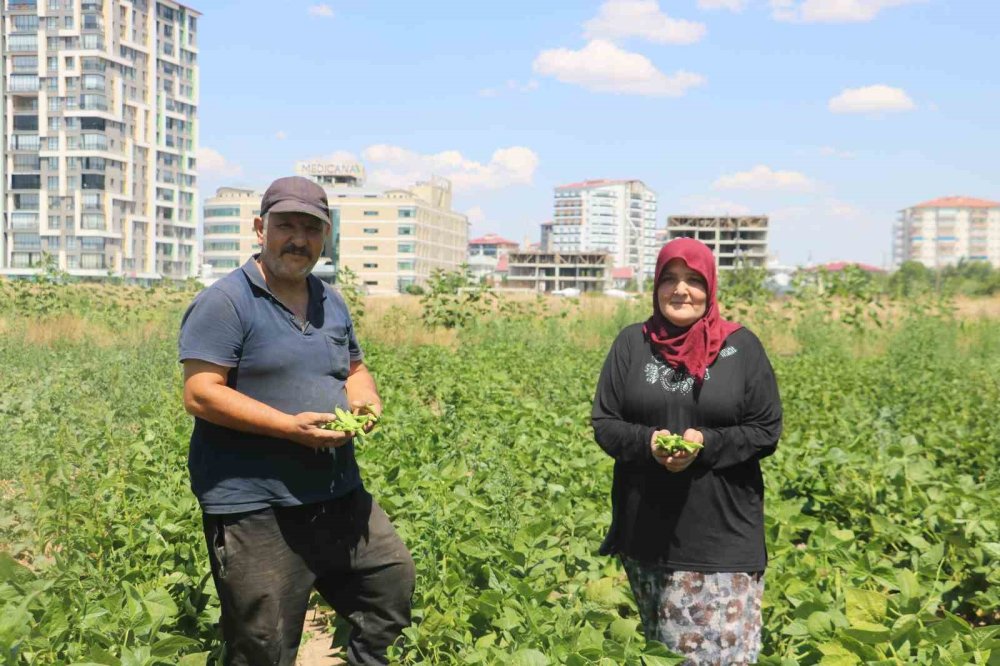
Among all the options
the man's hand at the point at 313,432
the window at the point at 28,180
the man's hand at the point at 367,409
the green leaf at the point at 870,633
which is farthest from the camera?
the window at the point at 28,180

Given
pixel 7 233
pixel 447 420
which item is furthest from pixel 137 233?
pixel 447 420

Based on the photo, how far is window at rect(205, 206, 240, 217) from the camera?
339 ft

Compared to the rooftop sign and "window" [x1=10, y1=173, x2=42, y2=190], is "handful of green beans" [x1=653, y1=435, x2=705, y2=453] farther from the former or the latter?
the rooftop sign

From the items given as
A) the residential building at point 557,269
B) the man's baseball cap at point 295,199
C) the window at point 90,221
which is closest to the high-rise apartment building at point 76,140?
the window at point 90,221

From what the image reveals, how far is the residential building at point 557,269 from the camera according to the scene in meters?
115

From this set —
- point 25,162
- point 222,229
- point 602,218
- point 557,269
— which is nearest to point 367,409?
point 25,162

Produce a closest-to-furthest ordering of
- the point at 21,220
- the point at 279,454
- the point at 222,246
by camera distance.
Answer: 1. the point at 279,454
2. the point at 21,220
3. the point at 222,246

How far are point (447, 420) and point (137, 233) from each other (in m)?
81.9

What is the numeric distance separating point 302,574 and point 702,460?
3.79 feet

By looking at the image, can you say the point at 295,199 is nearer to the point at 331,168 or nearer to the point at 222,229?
the point at 222,229

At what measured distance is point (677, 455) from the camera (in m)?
2.61

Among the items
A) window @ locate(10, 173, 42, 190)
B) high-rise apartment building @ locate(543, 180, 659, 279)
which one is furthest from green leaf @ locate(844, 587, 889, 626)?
high-rise apartment building @ locate(543, 180, 659, 279)

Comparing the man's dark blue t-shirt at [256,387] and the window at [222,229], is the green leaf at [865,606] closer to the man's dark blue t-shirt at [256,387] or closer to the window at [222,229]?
the man's dark blue t-shirt at [256,387]

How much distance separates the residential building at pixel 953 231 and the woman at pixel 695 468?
17722 centimetres
